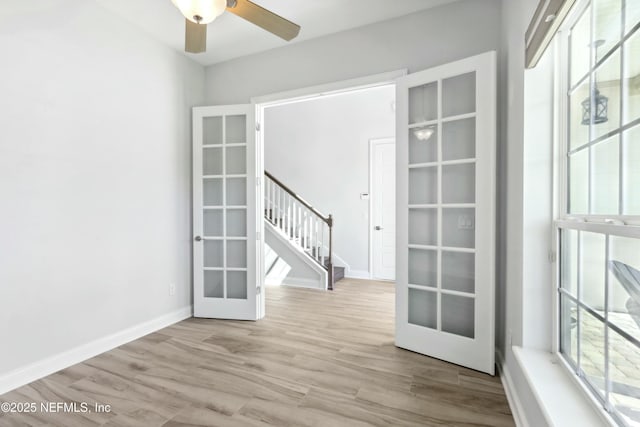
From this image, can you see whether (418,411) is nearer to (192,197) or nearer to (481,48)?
(481,48)

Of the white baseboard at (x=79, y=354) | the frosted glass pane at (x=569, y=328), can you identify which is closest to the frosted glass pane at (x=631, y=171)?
the frosted glass pane at (x=569, y=328)

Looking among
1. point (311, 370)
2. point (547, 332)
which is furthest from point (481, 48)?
point (311, 370)

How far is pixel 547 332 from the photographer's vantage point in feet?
5.65

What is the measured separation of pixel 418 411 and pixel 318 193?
452 cm

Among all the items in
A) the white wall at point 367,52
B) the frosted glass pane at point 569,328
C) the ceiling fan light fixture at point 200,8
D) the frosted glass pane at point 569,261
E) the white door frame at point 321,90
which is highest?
the white wall at point 367,52

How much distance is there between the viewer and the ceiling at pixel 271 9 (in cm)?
259

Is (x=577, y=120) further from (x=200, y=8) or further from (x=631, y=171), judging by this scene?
(x=200, y=8)

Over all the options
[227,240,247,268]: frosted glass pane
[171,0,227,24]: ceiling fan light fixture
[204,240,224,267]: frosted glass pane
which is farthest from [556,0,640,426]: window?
[204,240,224,267]: frosted glass pane

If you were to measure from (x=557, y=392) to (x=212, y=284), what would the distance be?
3.16 m

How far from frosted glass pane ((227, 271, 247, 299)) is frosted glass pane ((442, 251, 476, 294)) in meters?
2.08

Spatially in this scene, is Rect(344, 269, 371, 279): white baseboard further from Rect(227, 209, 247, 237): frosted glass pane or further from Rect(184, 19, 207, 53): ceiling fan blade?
Rect(184, 19, 207, 53): ceiling fan blade

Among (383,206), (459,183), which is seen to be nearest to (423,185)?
(459,183)

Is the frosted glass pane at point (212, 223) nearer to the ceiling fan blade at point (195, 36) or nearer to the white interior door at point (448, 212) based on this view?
the ceiling fan blade at point (195, 36)

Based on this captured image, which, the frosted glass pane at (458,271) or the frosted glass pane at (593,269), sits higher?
the frosted glass pane at (593,269)
